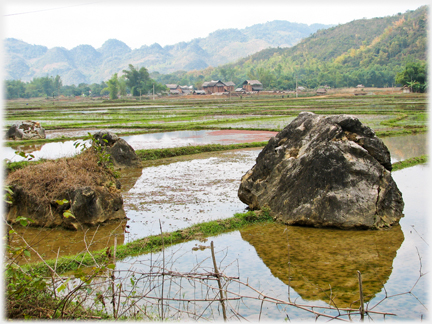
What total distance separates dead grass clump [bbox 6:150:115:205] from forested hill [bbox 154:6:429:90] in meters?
95.7

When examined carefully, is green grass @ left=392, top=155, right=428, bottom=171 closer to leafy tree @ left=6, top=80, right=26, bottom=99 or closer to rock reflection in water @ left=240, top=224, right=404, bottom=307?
rock reflection in water @ left=240, top=224, right=404, bottom=307

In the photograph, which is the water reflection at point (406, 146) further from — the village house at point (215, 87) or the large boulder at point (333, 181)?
the village house at point (215, 87)

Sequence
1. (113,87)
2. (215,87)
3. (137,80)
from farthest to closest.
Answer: (137,80)
(113,87)
(215,87)

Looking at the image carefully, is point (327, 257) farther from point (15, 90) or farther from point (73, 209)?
point (15, 90)

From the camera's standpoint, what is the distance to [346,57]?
134250mm

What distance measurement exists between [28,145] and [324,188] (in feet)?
55.4

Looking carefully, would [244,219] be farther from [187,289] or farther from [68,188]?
[68,188]

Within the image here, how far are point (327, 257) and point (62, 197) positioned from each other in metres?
5.10

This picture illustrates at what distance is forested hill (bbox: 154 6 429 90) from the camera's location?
342 ft

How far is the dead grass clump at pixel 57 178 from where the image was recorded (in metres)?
7.77

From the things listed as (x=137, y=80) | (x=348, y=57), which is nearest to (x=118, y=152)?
(x=137, y=80)

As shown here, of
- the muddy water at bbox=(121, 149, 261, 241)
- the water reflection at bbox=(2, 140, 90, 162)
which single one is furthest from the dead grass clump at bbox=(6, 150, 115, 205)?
the water reflection at bbox=(2, 140, 90, 162)

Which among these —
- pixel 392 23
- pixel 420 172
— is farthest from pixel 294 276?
pixel 392 23

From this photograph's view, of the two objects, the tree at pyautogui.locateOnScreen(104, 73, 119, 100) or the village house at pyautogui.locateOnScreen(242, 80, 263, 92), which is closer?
the village house at pyautogui.locateOnScreen(242, 80, 263, 92)
